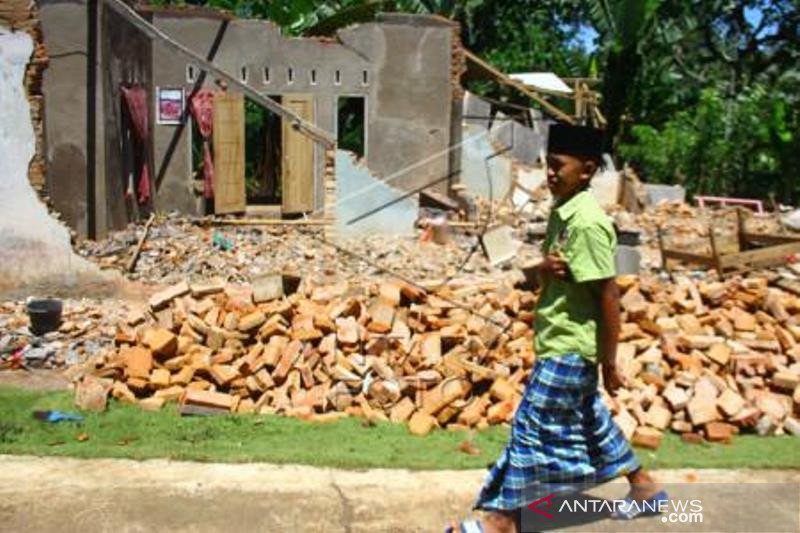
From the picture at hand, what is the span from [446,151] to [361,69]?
2.12m

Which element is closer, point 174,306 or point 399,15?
point 174,306

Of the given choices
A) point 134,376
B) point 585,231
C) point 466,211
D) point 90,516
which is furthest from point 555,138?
point 466,211

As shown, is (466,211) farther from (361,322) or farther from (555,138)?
(555,138)

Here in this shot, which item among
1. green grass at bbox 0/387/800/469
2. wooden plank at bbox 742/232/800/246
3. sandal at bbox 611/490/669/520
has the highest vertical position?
wooden plank at bbox 742/232/800/246

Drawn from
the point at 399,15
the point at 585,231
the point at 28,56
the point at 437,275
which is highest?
the point at 399,15

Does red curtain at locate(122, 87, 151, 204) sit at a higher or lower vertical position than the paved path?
higher

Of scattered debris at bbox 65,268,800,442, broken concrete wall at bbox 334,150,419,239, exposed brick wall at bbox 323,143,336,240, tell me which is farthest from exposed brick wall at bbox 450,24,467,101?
scattered debris at bbox 65,268,800,442

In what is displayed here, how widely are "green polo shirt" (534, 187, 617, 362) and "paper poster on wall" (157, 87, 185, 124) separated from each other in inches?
498

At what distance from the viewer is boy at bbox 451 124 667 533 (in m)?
3.60

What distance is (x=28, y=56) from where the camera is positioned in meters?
8.49

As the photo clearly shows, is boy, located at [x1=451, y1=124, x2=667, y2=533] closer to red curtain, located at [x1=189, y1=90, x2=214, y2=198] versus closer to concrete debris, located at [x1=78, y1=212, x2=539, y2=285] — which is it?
concrete debris, located at [x1=78, y1=212, x2=539, y2=285]

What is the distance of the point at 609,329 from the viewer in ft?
12.0

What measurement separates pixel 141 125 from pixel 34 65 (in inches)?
201

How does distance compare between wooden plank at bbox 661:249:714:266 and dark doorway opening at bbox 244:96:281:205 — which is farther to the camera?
dark doorway opening at bbox 244:96:281:205
